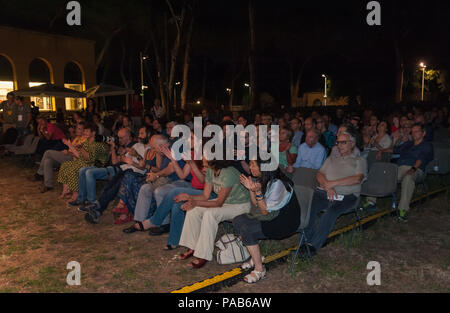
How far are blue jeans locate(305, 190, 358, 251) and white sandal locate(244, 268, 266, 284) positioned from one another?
0.88m

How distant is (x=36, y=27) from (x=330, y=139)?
74.6 feet

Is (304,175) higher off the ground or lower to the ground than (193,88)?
lower

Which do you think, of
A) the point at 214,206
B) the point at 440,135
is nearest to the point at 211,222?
the point at 214,206

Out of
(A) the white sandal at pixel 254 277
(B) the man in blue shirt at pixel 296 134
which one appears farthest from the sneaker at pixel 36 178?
(A) the white sandal at pixel 254 277

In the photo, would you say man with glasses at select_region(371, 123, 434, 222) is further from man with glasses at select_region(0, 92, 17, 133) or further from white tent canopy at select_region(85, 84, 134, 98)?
white tent canopy at select_region(85, 84, 134, 98)

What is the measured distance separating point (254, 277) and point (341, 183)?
1736 millimetres

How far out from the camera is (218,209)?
462 centimetres

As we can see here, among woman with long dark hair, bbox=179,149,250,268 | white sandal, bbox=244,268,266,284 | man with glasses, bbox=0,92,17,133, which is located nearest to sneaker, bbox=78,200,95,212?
woman with long dark hair, bbox=179,149,250,268

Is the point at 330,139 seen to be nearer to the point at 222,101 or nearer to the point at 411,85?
the point at 411,85

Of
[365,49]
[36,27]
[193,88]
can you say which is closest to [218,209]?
[36,27]

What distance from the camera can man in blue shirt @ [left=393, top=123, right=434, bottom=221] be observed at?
6281 mm

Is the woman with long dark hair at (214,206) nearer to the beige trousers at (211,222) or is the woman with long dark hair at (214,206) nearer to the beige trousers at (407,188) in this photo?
the beige trousers at (211,222)

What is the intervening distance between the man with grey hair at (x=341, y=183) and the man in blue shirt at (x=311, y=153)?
1013mm

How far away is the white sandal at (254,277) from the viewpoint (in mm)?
4223
